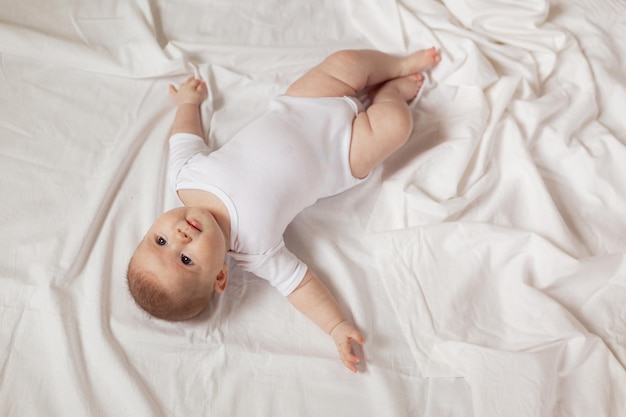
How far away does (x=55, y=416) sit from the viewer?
2.94 feet

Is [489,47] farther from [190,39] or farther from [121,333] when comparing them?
[121,333]

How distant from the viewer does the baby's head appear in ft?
3.01

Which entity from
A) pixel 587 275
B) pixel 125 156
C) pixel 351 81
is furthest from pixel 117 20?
pixel 587 275

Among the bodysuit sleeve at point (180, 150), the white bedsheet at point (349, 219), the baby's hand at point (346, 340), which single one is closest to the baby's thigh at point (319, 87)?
the white bedsheet at point (349, 219)

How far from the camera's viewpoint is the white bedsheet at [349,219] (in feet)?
3.09

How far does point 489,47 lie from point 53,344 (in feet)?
3.45

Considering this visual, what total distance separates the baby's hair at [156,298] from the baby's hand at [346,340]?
0.79ft

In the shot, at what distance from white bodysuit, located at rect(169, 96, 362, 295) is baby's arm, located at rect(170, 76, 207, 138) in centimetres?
3

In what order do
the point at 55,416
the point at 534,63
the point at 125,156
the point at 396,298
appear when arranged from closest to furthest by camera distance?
the point at 55,416, the point at 396,298, the point at 125,156, the point at 534,63

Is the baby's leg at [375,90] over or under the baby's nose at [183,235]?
over

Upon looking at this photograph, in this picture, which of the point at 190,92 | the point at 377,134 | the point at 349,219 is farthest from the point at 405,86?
the point at 190,92

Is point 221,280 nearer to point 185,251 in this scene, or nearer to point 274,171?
point 185,251

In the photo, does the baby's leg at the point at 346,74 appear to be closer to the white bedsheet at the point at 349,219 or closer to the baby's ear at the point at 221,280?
the white bedsheet at the point at 349,219

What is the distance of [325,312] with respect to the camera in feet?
3.28
